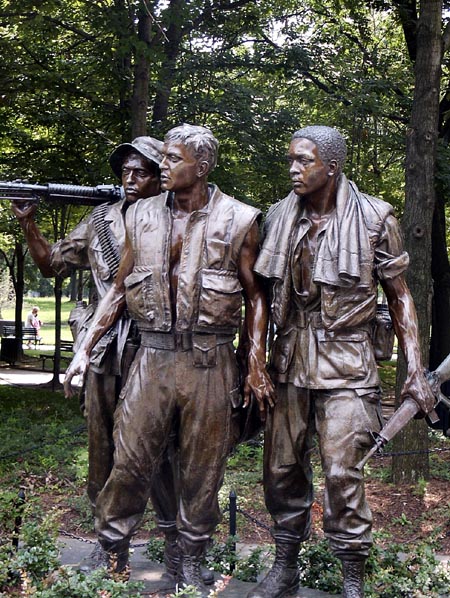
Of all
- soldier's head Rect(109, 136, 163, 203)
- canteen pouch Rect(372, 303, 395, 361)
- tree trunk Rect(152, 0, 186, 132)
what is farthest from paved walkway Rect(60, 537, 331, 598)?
tree trunk Rect(152, 0, 186, 132)

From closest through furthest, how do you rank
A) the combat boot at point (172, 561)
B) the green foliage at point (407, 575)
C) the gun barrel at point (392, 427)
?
the gun barrel at point (392, 427) → the green foliage at point (407, 575) → the combat boot at point (172, 561)

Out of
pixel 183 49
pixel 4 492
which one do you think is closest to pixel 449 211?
pixel 183 49

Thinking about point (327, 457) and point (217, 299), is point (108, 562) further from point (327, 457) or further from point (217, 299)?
point (217, 299)

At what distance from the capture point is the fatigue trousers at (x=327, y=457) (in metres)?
4.48

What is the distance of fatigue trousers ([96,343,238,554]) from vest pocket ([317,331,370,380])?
0.49 m

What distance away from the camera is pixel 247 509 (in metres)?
8.73

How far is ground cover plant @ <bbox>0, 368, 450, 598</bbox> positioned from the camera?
5.28m

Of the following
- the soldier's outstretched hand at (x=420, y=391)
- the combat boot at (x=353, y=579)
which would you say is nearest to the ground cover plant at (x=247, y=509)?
the combat boot at (x=353, y=579)

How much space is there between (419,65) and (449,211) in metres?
10.3

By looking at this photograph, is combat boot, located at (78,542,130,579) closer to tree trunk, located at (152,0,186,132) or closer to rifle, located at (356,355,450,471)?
rifle, located at (356,355,450,471)

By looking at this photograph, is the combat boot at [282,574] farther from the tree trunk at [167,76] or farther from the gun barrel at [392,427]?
the tree trunk at [167,76]

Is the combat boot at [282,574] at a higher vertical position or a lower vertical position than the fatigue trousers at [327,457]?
lower

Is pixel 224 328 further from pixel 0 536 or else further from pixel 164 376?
pixel 0 536

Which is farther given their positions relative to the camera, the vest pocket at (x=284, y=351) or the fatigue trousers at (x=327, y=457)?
the vest pocket at (x=284, y=351)
